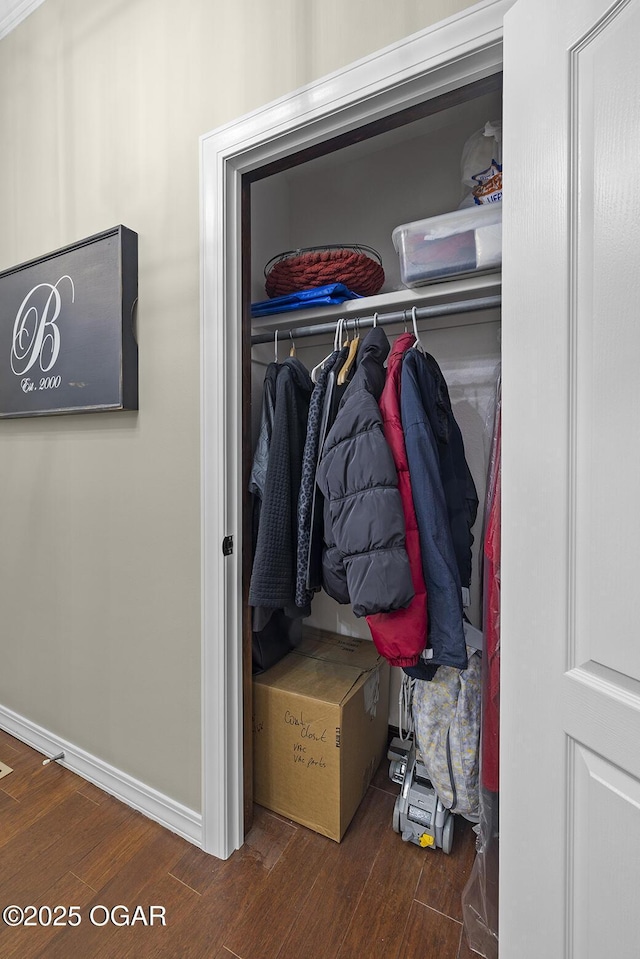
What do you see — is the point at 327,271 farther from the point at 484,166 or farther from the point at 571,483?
the point at 571,483

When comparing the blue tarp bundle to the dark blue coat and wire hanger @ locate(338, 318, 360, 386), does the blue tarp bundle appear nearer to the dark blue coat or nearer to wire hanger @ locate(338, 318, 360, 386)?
wire hanger @ locate(338, 318, 360, 386)

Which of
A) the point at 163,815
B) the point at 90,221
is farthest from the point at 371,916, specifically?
the point at 90,221

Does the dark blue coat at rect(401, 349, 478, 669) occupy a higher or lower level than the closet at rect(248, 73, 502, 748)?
lower

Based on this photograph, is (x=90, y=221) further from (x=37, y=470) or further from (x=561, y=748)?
(x=561, y=748)

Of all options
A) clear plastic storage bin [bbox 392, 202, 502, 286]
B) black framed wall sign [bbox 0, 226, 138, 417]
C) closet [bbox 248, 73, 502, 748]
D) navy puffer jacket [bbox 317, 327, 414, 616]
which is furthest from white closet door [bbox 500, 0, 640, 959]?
black framed wall sign [bbox 0, 226, 138, 417]

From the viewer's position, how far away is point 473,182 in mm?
1407

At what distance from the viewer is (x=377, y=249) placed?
191cm

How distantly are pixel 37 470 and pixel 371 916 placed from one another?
177cm

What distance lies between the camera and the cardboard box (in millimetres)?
1424

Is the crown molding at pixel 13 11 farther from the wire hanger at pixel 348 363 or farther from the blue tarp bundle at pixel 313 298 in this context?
the wire hanger at pixel 348 363

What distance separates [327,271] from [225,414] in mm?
614

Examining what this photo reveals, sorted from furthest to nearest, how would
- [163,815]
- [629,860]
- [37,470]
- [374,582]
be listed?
[37,470] < [163,815] < [374,582] < [629,860]

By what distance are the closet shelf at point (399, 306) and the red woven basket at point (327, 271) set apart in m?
0.11

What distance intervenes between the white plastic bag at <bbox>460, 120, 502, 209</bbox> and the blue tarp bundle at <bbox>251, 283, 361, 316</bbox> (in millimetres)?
445
